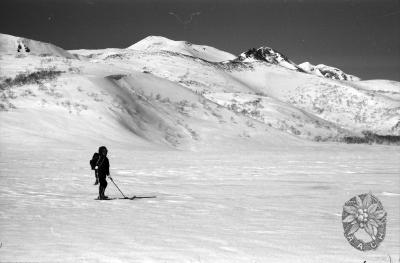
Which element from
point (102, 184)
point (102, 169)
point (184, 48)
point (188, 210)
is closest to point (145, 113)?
point (102, 169)

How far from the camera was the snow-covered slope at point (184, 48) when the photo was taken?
14662cm

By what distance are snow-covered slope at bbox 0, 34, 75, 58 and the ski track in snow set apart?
60.5 m

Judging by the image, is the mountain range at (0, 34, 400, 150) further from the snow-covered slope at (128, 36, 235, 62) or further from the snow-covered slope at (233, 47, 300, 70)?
the snow-covered slope at (128, 36, 235, 62)

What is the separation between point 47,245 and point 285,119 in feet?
134

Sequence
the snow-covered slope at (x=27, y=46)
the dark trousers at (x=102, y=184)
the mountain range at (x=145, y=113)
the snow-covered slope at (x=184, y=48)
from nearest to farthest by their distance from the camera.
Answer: the dark trousers at (x=102, y=184) < the mountain range at (x=145, y=113) < the snow-covered slope at (x=27, y=46) < the snow-covered slope at (x=184, y=48)

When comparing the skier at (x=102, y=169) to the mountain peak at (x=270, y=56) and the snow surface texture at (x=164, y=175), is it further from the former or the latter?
the mountain peak at (x=270, y=56)

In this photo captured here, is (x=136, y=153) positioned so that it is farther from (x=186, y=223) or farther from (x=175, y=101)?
(x=175, y=101)

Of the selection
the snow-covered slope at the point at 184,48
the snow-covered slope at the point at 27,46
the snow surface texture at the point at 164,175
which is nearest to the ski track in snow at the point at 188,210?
the snow surface texture at the point at 164,175

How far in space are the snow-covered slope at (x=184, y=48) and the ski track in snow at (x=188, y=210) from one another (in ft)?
410

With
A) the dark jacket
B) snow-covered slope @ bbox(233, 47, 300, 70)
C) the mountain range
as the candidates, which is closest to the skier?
the dark jacket

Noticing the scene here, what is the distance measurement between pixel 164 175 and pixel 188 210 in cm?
704

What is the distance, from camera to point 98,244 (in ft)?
26.5

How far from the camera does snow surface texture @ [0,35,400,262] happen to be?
8297mm

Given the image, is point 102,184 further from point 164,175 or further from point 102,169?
point 164,175
